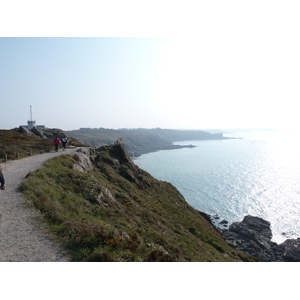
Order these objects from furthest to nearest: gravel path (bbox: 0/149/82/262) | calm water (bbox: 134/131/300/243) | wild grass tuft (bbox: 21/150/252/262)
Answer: calm water (bbox: 134/131/300/243) → wild grass tuft (bbox: 21/150/252/262) → gravel path (bbox: 0/149/82/262)

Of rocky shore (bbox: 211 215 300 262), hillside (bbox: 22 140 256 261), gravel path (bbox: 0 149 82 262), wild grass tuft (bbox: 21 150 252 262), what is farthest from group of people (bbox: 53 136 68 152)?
rocky shore (bbox: 211 215 300 262)

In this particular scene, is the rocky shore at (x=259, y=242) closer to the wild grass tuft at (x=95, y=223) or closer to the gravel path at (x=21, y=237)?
the wild grass tuft at (x=95, y=223)

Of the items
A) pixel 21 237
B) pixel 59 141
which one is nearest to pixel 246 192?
pixel 59 141

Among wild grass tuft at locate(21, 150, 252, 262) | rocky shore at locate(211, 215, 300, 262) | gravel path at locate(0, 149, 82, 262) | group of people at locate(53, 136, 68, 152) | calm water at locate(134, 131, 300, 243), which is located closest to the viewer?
gravel path at locate(0, 149, 82, 262)

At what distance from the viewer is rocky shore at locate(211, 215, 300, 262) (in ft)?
117

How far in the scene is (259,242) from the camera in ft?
130

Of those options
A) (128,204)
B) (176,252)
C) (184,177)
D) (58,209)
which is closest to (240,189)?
(184,177)

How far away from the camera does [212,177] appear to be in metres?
91.8

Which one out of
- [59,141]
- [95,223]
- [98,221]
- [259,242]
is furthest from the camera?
[259,242]

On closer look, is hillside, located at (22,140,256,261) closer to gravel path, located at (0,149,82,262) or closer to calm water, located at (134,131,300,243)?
gravel path, located at (0,149,82,262)

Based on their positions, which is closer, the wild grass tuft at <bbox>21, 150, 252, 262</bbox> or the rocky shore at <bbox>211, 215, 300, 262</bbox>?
the wild grass tuft at <bbox>21, 150, 252, 262</bbox>

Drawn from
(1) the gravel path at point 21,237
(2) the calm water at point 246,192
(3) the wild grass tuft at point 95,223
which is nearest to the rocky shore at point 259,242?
(2) the calm water at point 246,192

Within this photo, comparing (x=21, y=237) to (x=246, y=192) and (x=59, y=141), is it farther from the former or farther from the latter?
(x=246, y=192)

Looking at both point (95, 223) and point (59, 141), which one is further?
point (59, 141)
